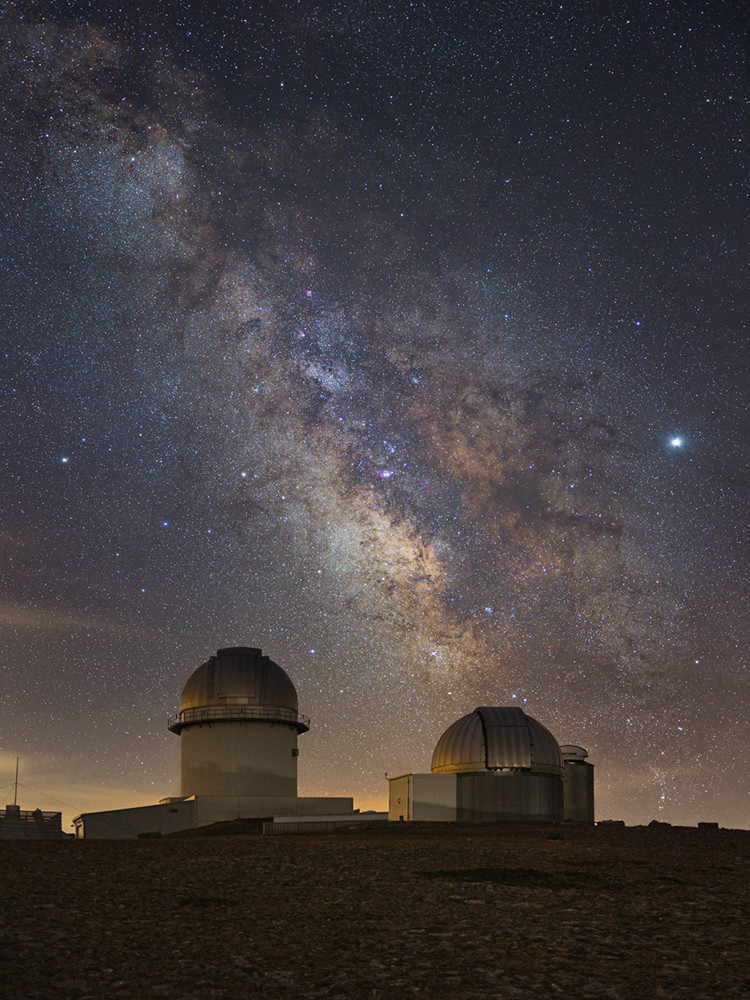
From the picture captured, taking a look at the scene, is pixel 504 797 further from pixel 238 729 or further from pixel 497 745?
pixel 238 729

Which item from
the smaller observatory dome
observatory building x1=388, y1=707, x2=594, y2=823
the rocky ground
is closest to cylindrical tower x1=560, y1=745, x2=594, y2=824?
observatory building x1=388, y1=707, x2=594, y2=823

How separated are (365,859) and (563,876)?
13.5ft

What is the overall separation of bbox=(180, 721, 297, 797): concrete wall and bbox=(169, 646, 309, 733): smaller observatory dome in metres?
0.73

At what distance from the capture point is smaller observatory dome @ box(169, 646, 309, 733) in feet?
168

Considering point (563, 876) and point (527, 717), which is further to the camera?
point (527, 717)

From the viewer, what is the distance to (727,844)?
81.5 ft

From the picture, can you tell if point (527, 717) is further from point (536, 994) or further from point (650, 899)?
point (536, 994)

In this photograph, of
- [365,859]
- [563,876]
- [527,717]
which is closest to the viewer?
[563,876]

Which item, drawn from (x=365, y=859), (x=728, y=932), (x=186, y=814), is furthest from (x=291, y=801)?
(x=728, y=932)

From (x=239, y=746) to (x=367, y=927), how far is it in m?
41.6

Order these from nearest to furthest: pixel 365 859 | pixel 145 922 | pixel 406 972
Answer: pixel 406 972, pixel 145 922, pixel 365 859

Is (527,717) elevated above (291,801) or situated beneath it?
elevated above

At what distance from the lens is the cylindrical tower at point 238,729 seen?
50688mm

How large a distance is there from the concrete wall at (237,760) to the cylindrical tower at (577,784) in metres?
15.2
